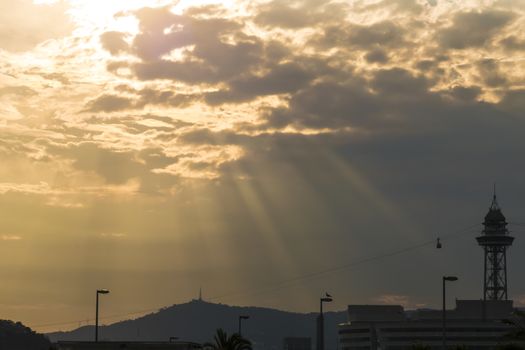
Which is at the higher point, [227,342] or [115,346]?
[227,342]

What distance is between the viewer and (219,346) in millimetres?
96375

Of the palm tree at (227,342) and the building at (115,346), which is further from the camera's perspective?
the building at (115,346)

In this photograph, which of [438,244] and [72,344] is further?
[438,244]

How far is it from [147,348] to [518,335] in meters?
33.6

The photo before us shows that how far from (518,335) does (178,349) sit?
30.9 meters

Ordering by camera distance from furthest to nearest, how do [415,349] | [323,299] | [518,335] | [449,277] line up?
1. [323,299]
2. [415,349]
3. [449,277]
4. [518,335]

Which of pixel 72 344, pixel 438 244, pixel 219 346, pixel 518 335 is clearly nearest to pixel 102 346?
pixel 72 344

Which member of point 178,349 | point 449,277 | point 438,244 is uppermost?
point 438,244

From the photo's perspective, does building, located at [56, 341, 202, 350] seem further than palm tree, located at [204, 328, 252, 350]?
Yes

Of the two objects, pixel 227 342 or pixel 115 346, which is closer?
pixel 227 342

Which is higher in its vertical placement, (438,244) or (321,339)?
(438,244)

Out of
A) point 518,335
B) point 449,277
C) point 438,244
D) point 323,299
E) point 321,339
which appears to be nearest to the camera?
point 518,335

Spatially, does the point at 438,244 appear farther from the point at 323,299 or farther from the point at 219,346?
the point at 219,346

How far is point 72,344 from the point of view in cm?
9656
